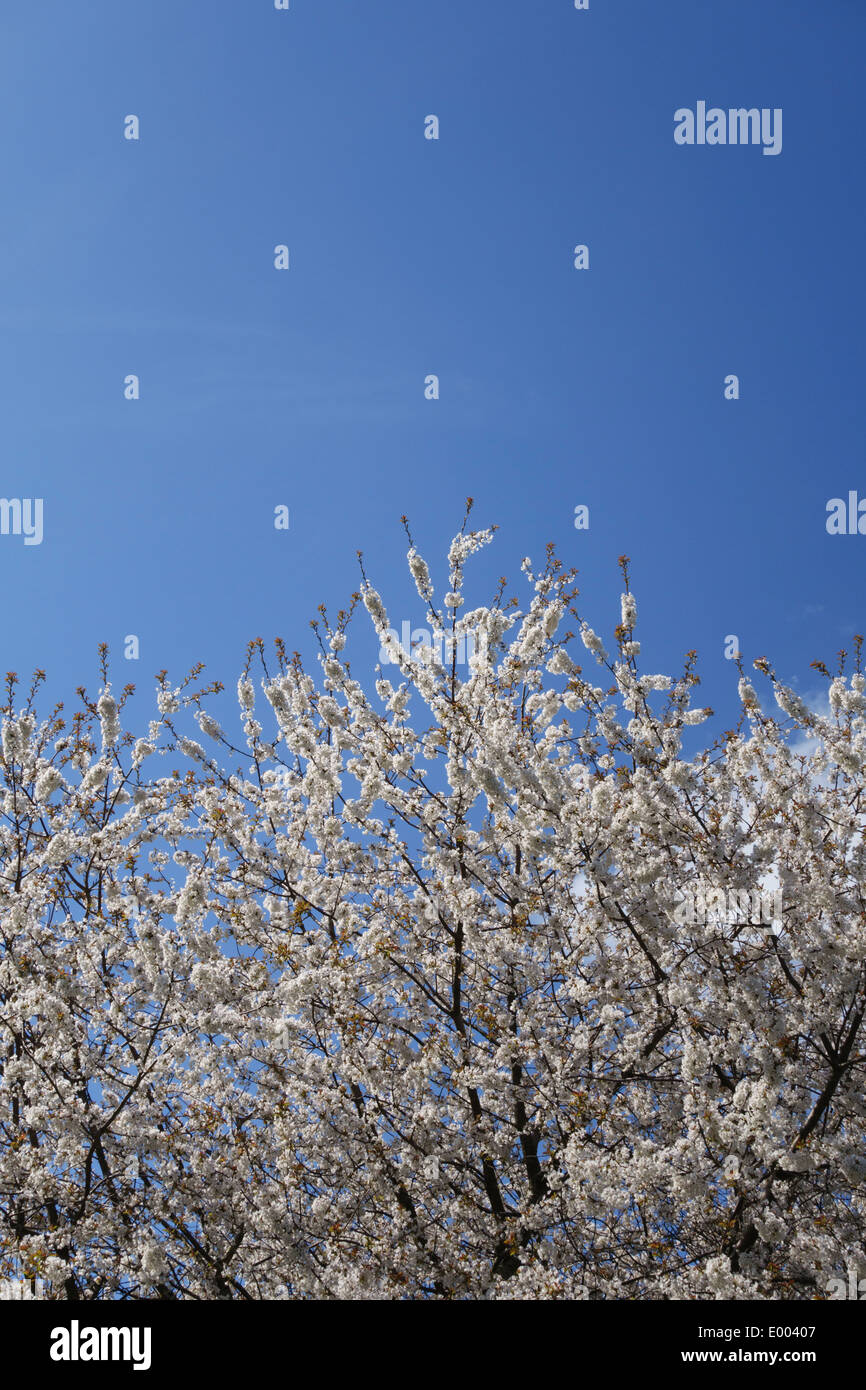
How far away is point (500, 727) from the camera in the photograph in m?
8.62

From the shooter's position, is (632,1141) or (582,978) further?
(582,978)

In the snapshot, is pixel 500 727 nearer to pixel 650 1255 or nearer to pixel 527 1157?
pixel 527 1157

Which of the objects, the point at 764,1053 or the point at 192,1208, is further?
the point at 192,1208

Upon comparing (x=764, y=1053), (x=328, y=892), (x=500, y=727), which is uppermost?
(x=500, y=727)

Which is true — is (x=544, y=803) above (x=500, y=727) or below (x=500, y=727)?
below
